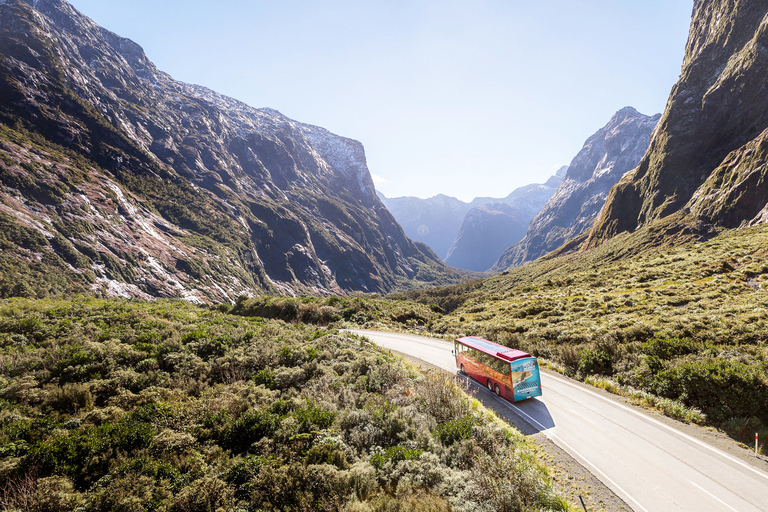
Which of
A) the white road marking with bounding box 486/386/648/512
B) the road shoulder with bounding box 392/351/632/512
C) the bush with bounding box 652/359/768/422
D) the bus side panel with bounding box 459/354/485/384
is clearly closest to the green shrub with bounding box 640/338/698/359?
the bush with bounding box 652/359/768/422

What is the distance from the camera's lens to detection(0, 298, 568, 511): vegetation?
6152 millimetres

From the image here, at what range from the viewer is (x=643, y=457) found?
1021 centimetres

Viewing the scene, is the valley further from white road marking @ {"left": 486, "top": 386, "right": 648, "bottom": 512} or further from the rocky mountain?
the rocky mountain

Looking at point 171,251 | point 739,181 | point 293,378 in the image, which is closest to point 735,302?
point 293,378

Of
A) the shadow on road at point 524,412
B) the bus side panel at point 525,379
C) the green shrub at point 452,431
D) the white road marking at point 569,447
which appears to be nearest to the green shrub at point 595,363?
the shadow on road at point 524,412

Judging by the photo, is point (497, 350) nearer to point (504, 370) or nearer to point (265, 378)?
point (504, 370)

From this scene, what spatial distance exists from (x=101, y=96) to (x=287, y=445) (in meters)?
227

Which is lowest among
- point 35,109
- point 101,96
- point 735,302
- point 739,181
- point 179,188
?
point 735,302

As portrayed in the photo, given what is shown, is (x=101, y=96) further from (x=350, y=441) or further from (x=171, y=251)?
(x=350, y=441)

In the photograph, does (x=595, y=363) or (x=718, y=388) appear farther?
(x=595, y=363)

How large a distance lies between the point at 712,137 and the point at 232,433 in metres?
144

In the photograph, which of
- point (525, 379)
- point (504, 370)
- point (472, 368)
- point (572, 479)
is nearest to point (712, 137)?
point (472, 368)

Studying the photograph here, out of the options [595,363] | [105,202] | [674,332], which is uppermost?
[105,202]

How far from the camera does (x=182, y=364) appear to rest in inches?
482
